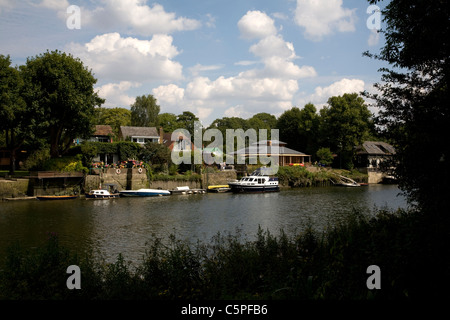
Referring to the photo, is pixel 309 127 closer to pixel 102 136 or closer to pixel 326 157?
pixel 326 157

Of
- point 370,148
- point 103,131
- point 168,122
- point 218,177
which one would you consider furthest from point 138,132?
point 370,148

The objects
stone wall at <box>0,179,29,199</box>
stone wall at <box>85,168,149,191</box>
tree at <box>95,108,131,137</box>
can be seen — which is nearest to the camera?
stone wall at <box>0,179,29,199</box>

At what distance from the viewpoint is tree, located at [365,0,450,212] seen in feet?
27.4

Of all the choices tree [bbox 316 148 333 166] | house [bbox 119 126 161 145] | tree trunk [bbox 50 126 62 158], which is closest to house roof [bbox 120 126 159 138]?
house [bbox 119 126 161 145]

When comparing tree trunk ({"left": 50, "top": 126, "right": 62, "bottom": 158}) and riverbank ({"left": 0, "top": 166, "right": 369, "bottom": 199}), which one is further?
tree trunk ({"left": 50, "top": 126, "right": 62, "bottom": 158})

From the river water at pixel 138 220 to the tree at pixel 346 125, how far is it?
39.1 m

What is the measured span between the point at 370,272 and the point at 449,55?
6.18 metres

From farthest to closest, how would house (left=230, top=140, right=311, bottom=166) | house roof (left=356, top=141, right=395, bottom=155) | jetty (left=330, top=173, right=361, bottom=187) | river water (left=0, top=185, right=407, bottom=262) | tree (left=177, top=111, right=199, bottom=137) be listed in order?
tree (left=177, top=111, right=199, bottom=137)
house roof (left=356, top=141, right=395, bottom=155)
house (left=230, top=140, right=311, bottom=166)
jetty (left=330, top=173, right=361, bottom=187)
river water (left=0, top=185, right=407, bottom=262)

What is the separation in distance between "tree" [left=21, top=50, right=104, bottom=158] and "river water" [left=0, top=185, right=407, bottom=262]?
10.8 meters

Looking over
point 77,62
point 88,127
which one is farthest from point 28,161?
point 77,62

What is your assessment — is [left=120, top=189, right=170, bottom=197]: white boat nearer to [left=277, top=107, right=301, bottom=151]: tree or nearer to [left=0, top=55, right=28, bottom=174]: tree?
[left=0, top=55, right=28, bottom=174]: tree

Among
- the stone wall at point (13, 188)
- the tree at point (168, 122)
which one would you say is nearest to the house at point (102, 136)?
the stone wall at point (13, 188)

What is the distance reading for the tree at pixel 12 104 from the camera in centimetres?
3769

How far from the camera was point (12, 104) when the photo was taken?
125ft
